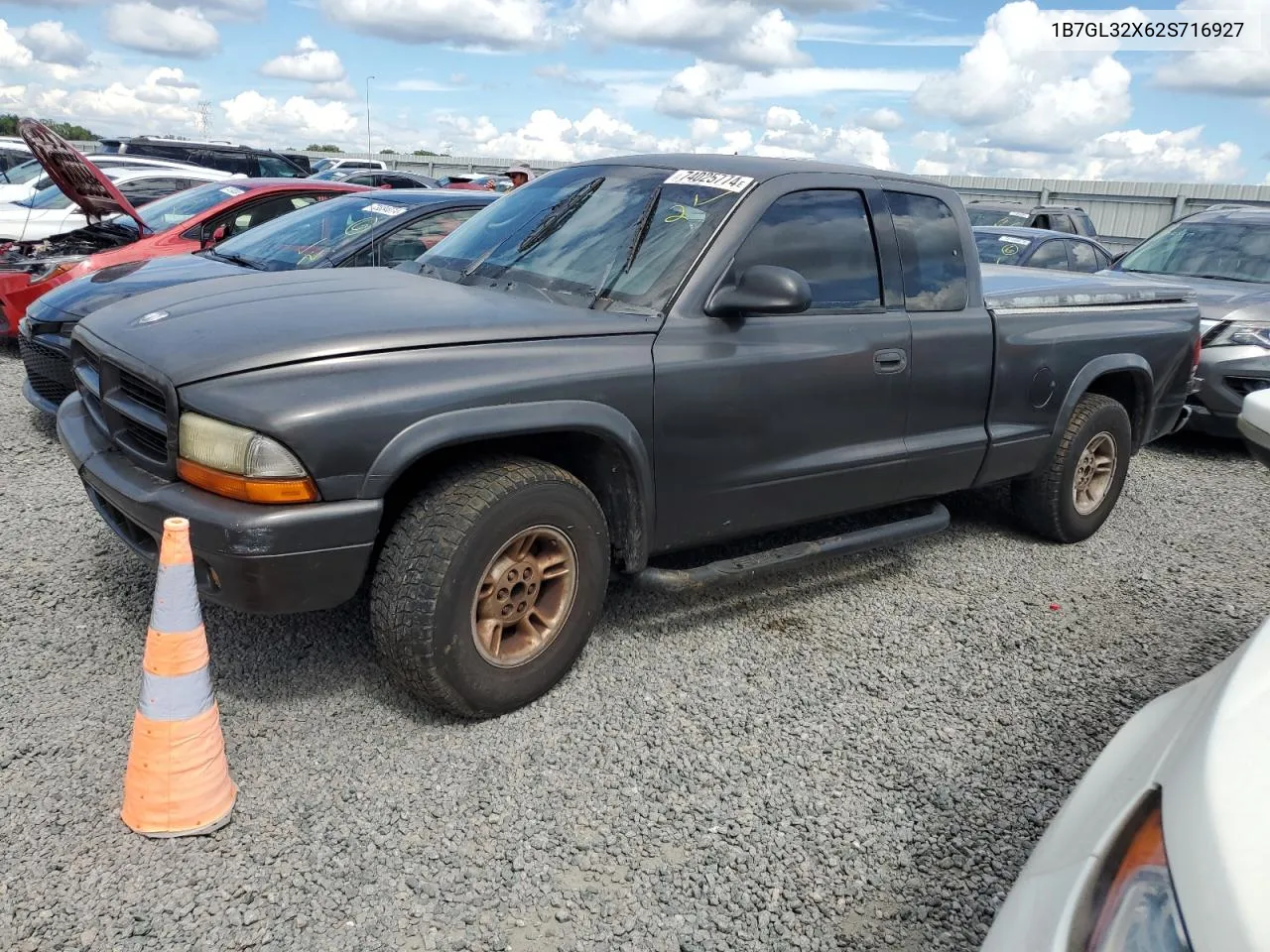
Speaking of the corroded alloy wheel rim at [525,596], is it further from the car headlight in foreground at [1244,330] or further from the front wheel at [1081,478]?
the car headlight in foreground at [1244,330]

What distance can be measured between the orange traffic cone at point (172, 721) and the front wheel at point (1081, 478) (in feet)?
13.0

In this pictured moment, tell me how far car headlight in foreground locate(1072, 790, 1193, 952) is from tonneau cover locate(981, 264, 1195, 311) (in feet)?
10.8

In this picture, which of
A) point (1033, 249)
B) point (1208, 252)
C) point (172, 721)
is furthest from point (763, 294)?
point (1033, 249)

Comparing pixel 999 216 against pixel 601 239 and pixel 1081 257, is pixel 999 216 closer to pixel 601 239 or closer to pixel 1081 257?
pixel 1081 257

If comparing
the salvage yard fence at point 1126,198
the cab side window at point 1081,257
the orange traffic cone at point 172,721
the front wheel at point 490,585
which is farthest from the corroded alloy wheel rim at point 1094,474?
the salvage yard fence at point 1126,198

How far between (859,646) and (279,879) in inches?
89.9

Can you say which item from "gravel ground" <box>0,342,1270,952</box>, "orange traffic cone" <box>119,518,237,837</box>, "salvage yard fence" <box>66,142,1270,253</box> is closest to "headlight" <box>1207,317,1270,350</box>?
"gravel ground" <box>0,342,1270,952</box>

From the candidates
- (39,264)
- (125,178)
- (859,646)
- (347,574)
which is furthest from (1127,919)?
(125,178)

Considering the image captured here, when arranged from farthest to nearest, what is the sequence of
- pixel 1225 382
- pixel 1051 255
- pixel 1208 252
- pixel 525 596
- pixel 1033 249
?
pixel 1051 255
pixel 1033 249
pixel 1208 252
pixel 1225 382
pixel 525 596

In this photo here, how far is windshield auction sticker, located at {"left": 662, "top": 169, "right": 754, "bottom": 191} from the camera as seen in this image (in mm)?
3531

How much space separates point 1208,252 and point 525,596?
8053mm

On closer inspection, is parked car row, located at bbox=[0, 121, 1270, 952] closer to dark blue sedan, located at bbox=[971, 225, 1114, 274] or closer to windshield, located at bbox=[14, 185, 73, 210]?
dark blue sedan, located at bbox=[971, 225, 1114, 274]

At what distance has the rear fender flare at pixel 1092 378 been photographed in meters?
4.67

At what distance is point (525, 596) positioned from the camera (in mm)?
3049
